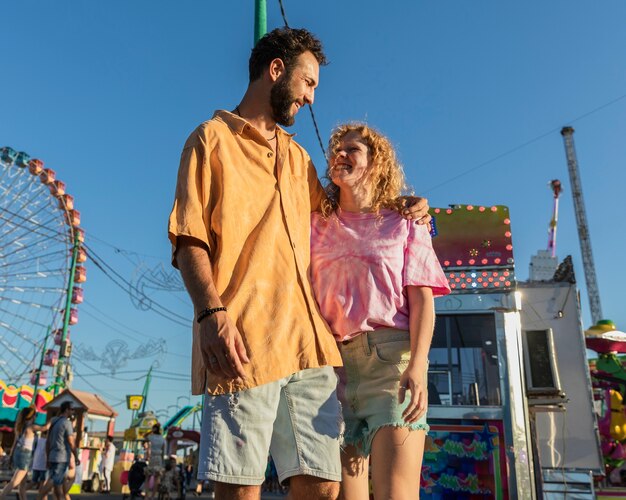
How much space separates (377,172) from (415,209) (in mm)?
243

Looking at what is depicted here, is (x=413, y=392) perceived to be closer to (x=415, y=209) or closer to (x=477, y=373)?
(x=415, y=209)

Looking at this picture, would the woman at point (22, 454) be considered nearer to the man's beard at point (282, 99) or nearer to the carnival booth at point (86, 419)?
the carnival booth at point (86, 419)

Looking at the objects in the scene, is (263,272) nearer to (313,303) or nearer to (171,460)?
(313,303)

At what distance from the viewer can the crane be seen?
53.6 meters

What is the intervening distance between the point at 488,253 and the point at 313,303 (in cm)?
478

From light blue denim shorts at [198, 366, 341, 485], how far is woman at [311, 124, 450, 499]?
0.22 m

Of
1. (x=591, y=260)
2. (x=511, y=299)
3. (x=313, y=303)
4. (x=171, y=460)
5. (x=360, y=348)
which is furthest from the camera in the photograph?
(x=591, y=260)

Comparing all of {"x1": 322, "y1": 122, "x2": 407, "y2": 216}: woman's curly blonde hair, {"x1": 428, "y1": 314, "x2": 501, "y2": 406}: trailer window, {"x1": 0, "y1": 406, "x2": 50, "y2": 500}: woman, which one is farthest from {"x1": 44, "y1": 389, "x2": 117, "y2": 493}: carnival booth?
{"x1": 322, "y1": 122, "x2": 407, "y2": 216}: woman's curly blonde hair

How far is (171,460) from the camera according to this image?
1392 cm

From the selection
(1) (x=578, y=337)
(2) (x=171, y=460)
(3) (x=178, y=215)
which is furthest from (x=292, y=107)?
(2) (x=171, y=460)

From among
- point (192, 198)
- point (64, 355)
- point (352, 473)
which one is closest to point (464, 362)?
point (352, 473)

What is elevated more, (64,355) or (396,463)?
(64,355)

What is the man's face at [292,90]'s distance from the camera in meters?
2.22

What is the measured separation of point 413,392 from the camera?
79.4 inches
